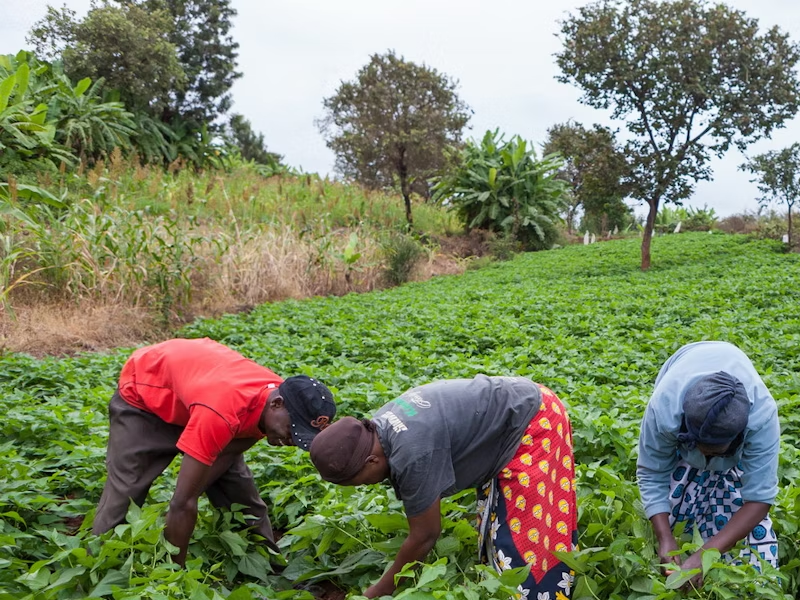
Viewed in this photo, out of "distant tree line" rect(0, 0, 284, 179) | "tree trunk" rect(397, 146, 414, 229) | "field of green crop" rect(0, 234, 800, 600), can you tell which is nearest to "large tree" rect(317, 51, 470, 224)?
"tree trunk" rect(397, 146, 414, 229)

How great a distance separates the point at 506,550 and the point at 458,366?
3522 mm

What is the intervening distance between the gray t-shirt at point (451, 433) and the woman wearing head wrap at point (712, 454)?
0.46 meters

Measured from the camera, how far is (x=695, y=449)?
231 centimetres

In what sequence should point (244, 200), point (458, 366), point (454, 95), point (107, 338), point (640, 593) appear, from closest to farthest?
point (640, 593)
point (458, 366)
point (107, 338)
point (244, 200)
point (454, 95)

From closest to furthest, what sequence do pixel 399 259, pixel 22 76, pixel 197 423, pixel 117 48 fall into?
pixel 197 423
pixel 22 76
pixel 399 259
pixel 117 48

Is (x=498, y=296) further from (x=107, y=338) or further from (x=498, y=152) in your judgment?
(x=498, y=152)

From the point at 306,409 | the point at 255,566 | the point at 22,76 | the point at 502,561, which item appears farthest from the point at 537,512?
the point at 22,76

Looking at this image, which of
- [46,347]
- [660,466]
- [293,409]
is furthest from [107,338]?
[660,466]

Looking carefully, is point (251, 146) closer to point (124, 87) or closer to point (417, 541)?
point (124, 87)

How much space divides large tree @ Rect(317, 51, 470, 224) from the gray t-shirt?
17.9 metres

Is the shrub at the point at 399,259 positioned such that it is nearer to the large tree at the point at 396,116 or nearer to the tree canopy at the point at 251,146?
the large tree at the point at 396,116

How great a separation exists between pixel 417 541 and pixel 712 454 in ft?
3.27

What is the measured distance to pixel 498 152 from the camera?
22172 mm

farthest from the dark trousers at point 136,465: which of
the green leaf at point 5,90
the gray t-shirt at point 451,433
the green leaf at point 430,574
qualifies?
the green leaf at point 5,90
